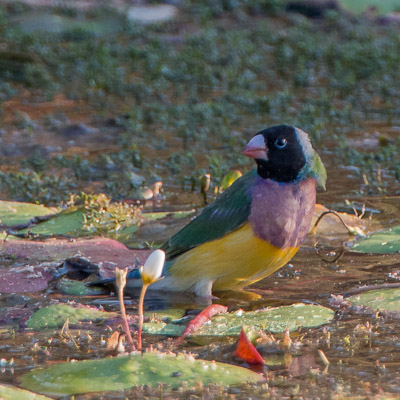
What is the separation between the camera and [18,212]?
5492mm

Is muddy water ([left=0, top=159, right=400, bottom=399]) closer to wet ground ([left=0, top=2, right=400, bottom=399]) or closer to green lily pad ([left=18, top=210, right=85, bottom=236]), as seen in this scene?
wet ground ([left=0, top=2, right=400, bottom=399])

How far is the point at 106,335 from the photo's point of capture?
3611 millimetres

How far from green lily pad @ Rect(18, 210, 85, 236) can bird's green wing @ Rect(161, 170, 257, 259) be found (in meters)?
1.06

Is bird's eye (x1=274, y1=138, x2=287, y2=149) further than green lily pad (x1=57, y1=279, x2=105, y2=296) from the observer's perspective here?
No

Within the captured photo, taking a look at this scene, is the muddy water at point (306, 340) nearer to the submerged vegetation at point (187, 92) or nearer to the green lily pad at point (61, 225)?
the green lily pad at point (61, 225)

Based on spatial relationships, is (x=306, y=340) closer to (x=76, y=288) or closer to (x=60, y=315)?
(x=60, y=315)

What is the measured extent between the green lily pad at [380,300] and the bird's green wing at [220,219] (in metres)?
0.60

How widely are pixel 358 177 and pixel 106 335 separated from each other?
11.7 ft

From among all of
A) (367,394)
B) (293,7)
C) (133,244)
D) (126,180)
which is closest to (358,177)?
(126,180)

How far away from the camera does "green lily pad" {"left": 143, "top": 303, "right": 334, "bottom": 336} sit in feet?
11.8

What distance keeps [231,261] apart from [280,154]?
52 centimetres

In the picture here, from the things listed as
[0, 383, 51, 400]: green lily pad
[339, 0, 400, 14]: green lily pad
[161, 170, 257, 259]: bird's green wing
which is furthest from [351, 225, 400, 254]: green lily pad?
[339, 0, 400, 14]: green lily pad

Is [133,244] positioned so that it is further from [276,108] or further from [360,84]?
[360,84]

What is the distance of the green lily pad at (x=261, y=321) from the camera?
3.59m
